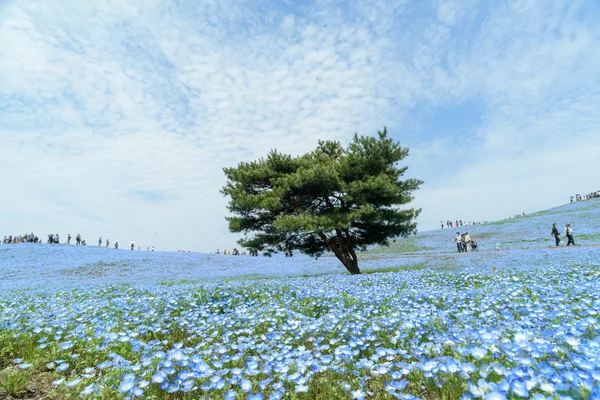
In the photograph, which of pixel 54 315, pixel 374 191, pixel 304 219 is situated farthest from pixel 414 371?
pixel 374 191

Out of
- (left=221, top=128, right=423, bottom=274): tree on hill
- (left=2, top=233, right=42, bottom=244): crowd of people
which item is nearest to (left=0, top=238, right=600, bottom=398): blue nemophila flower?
(left=221, top=128, right=423, bottom=274): tree on hill

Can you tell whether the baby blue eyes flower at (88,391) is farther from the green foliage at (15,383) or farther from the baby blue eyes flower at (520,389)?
the baby blue eyes flower at (520,389)

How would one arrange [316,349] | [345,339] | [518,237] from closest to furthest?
[316,349] < [345,339] < [518,237]

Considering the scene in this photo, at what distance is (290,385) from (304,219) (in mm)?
10637

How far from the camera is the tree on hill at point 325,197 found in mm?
14039

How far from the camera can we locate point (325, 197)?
1559cm

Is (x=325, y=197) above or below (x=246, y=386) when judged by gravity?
above

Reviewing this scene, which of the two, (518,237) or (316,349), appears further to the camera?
(518,237)

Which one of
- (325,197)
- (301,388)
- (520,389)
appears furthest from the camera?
(325,197)

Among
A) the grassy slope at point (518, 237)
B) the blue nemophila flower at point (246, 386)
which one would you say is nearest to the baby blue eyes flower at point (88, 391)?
the blue nemophila flower at point (246, 386)

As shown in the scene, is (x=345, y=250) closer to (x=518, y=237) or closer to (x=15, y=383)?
(x=15, y=383)

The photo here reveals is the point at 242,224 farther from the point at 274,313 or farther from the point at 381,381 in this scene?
the point at 381,381

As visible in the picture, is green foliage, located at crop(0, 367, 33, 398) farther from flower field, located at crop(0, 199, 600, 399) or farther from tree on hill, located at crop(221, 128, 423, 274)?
tree on hill, located at crop(221, 128, 423, 274)

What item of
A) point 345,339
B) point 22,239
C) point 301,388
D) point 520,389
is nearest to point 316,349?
point 345,339
